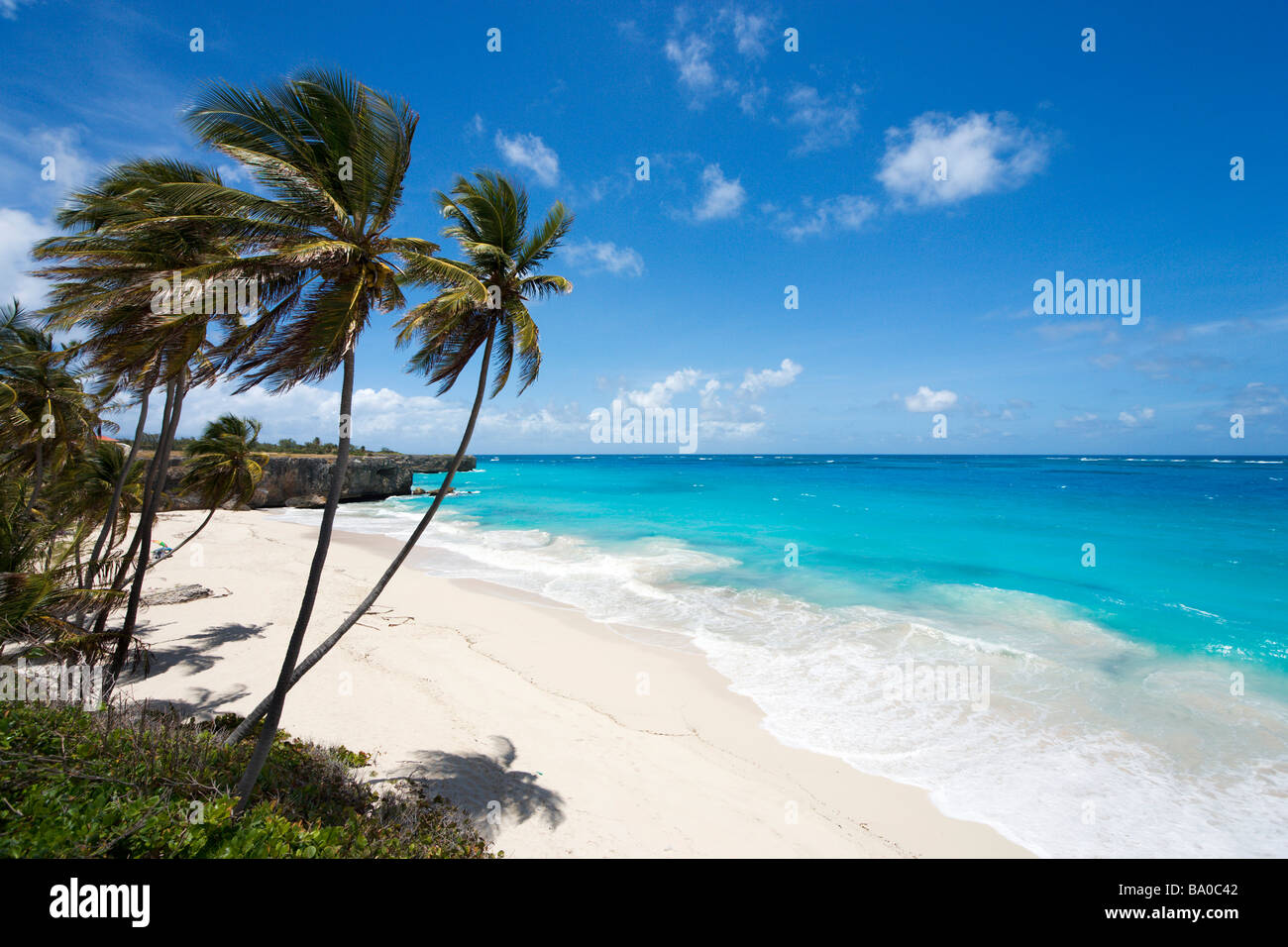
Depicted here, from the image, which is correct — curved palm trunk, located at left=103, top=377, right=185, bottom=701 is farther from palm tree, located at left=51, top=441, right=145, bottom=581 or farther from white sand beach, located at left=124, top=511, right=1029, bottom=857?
palm tree, located at left=51, top=441, right=145, bottom=581

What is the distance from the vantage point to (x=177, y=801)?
4.36 meters

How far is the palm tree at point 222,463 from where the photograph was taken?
44.3ft

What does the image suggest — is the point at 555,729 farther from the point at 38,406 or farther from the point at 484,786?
the point at 38,406

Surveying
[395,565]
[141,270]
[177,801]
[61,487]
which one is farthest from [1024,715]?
[61,487]

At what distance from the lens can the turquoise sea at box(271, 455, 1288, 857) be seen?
8453 mm

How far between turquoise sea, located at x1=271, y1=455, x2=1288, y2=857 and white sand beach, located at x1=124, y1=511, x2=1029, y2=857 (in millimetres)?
1129

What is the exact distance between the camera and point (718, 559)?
26125mm

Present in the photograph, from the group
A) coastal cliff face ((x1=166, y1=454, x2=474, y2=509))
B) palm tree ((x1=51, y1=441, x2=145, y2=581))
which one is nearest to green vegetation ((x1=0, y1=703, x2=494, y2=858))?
palm tree ((x1=51, y1=441, x2=145, y2=581))

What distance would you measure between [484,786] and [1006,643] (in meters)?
15.2

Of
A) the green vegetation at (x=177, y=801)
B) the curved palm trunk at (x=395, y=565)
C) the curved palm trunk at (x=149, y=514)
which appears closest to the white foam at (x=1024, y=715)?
the green vegetation at (x=177, y=801)

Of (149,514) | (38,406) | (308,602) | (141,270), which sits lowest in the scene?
(308,602)
